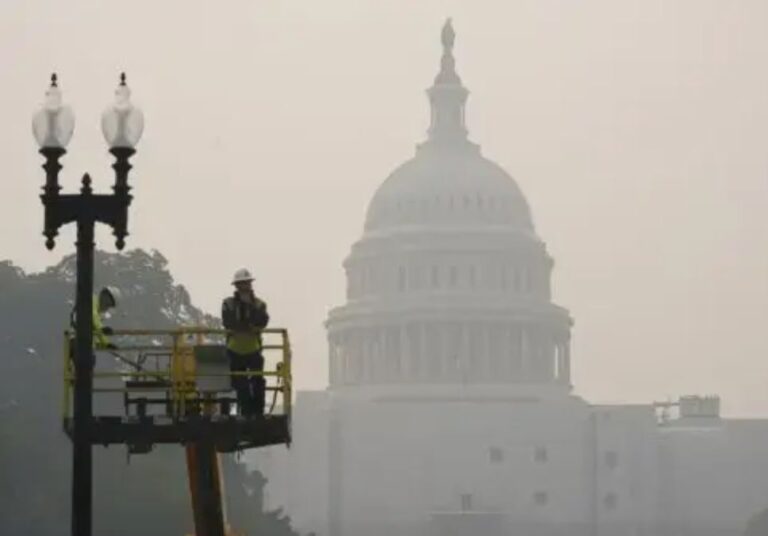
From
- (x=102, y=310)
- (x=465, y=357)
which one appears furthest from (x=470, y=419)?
(x=102, y=310)

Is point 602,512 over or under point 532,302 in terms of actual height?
under

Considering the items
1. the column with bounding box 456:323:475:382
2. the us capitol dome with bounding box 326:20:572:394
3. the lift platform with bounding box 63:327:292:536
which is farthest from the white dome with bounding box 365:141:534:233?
the lift platform with bounding box 63:327:292:536

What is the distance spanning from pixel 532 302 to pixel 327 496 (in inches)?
687

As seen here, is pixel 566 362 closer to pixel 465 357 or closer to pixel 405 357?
pixel 465 357

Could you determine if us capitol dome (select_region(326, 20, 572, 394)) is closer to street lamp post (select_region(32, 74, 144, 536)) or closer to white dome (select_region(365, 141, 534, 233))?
white dome (select_region(365, 141, 534, 233))

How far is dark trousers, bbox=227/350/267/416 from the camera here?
85.7ft

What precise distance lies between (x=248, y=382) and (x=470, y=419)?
A: 152 meters

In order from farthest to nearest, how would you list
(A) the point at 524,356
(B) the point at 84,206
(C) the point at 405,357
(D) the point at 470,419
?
(A) the point at 524,356 < (C) the point at 405,357 < (D) the point at 470,419 < (B) the point at 84,206

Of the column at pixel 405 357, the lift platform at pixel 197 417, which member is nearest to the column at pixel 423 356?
the column at pixel 405 357

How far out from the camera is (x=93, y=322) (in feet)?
81.3

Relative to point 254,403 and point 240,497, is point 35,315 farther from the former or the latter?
point 254,403

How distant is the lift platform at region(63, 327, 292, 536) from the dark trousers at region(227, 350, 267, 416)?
2.7 inches

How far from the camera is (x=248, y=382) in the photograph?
2614cm

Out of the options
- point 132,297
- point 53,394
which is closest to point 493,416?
point 132,297
